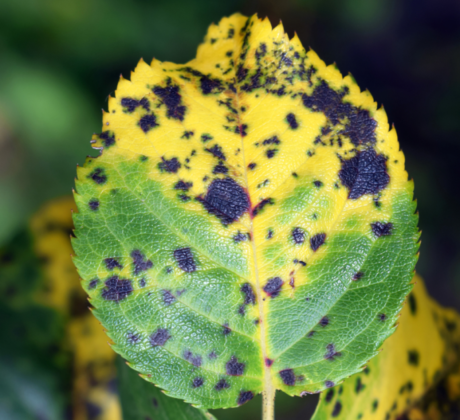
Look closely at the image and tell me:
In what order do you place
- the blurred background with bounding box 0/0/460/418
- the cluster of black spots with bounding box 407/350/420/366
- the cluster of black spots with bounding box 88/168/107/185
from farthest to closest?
1. the blurred background with bounding box 0/0/460/418
2. the cluster of black spots with bounding box 407/350/420/366
3. the cluster of black spots with bounding box 88/168/107/185

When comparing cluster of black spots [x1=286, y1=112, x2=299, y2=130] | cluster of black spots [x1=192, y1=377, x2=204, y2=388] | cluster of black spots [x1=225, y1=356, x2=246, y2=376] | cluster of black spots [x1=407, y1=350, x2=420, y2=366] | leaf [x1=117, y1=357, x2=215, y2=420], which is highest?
cluster of black spots [x1=286, y1=112, x2=299, y2=130]

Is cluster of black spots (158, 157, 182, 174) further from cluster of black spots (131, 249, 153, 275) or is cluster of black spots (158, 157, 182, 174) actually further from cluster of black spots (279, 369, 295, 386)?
cluster of black spots (279, 369, 295, 386)

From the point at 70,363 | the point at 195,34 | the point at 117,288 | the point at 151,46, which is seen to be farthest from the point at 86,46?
the point at 117,288

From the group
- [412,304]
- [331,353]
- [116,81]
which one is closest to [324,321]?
[331,353]

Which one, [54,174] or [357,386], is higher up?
[54,174]

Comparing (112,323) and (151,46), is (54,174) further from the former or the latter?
(112,323)

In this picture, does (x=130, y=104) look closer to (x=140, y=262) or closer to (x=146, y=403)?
(x=140, y=262)

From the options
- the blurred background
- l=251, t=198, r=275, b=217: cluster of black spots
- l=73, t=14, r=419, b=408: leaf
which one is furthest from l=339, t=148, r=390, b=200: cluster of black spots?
the blurred background
